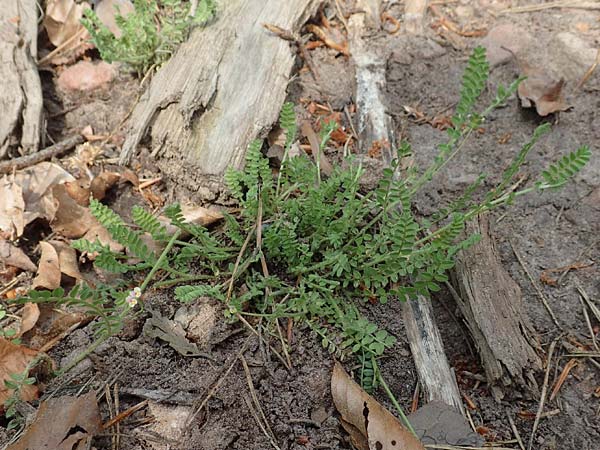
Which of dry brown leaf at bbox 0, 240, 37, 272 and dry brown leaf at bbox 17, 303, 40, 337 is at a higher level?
dry brown leaf at bbox 0, 240, 37, 272

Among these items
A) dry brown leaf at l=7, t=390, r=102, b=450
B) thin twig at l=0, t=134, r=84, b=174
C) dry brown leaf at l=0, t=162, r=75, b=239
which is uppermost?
thin twig at l=0, t=134, r=84, b=174

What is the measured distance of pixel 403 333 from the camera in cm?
226

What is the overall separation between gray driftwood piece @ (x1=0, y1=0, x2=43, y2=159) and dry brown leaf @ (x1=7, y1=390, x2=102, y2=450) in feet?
4.56

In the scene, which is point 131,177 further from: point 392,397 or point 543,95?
point 543,95

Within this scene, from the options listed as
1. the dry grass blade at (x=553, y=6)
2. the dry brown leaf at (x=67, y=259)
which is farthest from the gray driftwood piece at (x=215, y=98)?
the dry grass blade at (x=553, y=6)

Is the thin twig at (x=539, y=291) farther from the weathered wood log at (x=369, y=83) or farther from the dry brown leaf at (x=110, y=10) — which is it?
the dry brown leaf at (x=110, y=10)

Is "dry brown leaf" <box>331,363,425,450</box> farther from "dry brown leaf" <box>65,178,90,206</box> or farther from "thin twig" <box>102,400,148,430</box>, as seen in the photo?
"dry brown leaf" <box>65,178,90,206</box>

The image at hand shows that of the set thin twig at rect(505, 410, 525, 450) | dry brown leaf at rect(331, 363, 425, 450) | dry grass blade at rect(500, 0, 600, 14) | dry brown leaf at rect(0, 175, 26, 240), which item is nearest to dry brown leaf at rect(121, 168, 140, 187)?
dry brown leaf at rect(0, 175, 26, 240)

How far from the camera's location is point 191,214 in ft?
8.32

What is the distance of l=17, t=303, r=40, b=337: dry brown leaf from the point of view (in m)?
2.16

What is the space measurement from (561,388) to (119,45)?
259 cm

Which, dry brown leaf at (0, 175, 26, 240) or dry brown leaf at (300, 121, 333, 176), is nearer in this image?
dry brown leaf at (0, 175, 26, 240)

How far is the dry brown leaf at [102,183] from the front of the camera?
2.65 metres

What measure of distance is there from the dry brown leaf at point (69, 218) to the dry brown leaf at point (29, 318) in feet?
1.31
